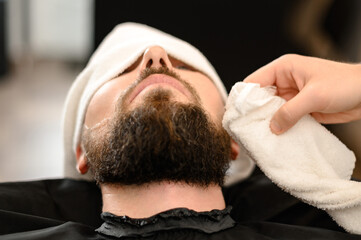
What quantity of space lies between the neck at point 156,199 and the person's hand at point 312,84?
0.25 metres

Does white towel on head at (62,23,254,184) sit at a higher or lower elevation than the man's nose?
lower

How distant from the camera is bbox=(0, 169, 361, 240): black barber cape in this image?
1046 mm

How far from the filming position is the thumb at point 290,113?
3.38 ft

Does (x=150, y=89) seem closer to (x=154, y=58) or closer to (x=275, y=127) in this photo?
(x=154, y=58)

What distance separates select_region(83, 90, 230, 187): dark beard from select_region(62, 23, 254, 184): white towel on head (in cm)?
29

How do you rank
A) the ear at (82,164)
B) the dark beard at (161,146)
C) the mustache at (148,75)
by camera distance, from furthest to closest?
the ear at (82,164) < the mustache at (148,75) < the dark beard at (161,146)

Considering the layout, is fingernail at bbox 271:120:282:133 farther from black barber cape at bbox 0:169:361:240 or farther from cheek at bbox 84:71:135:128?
cheek at bbox 84:71:135:128

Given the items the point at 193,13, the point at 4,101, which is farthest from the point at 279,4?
the point at 4,101

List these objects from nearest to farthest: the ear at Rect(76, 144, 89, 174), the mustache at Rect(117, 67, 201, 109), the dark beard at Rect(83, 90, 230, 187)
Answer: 1. the dark beard at Rect(83, 90, 230, 187)
2. the mustache at Rect(117, 67, 201, 109)
3. the ear at Rect(76, 144, 89, 174)

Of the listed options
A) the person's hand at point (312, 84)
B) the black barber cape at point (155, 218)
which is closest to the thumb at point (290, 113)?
the person's hand at point (312, 84)

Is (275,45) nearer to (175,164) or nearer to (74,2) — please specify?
(175,164)

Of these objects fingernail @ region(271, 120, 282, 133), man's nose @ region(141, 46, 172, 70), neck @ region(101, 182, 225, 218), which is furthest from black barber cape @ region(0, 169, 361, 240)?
man's nose @ region(141, 46, 172, 70)

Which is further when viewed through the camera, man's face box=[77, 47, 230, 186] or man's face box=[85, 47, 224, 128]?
man's face box=[85, 47, 224, 128]

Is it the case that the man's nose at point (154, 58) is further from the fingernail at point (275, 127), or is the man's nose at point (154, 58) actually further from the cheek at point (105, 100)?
the fingernail at point (275, 127)
